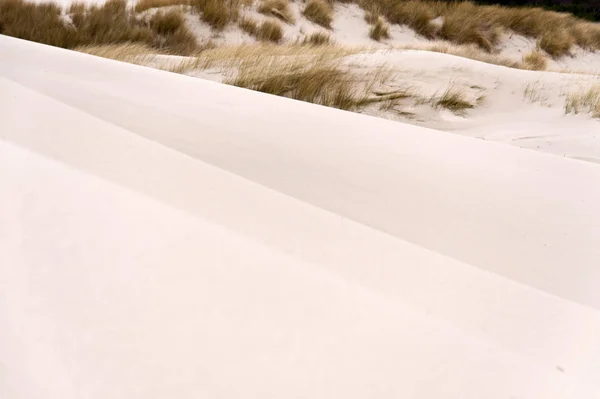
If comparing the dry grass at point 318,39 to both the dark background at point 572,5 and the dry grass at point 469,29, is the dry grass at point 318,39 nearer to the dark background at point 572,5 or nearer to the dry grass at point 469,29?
the dry grass at point 469,29

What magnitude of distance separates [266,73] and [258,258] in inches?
120

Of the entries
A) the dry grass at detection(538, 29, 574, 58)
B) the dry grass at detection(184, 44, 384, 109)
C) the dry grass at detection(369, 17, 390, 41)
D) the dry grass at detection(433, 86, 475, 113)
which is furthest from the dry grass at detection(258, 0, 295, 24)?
the dry grass at detection(538, 29, 574, 58)

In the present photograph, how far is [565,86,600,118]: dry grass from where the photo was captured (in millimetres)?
3777

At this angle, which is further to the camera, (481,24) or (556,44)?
(481,24)

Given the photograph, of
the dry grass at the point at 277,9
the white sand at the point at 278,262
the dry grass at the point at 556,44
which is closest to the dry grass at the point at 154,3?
the dry grass at the point at 277,9

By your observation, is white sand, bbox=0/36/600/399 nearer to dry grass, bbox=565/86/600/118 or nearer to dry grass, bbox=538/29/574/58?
dry grass, bbox=565/86/600/118

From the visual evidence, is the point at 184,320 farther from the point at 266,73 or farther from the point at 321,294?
the point at 266,73

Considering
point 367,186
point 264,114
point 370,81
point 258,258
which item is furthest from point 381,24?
point 258,258

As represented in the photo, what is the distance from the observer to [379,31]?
26.8 feet

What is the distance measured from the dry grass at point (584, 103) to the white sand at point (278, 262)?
2.19 meters

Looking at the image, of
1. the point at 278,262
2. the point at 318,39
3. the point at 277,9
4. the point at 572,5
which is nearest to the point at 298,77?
the point at 278,262

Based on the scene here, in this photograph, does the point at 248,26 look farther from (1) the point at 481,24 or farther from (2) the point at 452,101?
(1) the point at 481,24

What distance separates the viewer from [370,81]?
159 inches

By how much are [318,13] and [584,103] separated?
5268 mm
